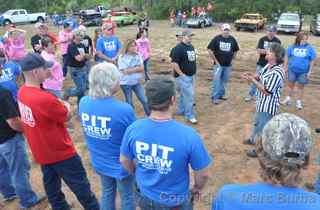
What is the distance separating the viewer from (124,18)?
1303 inches

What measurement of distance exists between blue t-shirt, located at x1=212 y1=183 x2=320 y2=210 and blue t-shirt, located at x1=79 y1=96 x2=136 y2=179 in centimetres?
178

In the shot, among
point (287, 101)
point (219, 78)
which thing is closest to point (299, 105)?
point (287, 101)

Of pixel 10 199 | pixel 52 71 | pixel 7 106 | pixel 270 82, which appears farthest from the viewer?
pixel 52 71

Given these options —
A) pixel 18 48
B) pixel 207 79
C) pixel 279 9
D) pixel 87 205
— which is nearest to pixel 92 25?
pixel 279 9

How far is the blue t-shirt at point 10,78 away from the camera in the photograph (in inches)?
183

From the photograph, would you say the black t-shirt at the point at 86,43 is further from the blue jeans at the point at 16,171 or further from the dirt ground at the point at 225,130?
the blue jeans at the point at 16,171

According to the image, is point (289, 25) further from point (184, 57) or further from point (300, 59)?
point (184, 57)

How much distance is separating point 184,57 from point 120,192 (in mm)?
4114

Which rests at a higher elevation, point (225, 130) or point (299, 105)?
point (299, 105)

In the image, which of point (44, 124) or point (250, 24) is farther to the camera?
point (250, 24)

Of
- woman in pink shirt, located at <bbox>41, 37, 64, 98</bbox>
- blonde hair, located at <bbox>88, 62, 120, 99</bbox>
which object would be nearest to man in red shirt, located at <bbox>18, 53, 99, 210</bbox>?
blonde hair, located at <bbox>88, 62, 120, 99</bbox>

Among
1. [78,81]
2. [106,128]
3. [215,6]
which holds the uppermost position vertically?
[215,6]

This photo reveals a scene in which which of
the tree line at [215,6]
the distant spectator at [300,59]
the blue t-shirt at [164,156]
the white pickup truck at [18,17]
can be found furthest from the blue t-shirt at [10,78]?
the white pickup truck at [18,17]

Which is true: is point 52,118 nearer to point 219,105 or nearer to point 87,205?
point 87,205
